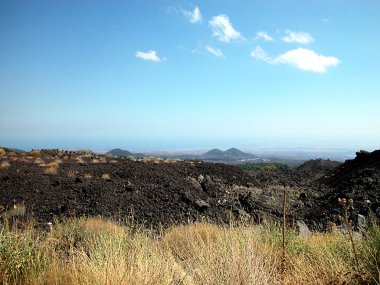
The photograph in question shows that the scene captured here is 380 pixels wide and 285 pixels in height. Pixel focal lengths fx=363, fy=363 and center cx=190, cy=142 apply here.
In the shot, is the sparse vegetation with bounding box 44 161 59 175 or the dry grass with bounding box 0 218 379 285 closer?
the dry grass with bounding box 0 218 379 285

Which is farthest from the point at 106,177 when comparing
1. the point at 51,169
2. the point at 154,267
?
the point at 154,267

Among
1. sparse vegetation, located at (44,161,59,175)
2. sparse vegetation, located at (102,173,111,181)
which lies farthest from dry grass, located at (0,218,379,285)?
sparse vegetation, located at (44,161,59,175)

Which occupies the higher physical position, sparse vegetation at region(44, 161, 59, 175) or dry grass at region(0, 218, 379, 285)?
sparse vegetation at region(44, 161, 59, 175)

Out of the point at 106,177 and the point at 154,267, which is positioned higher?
the point at 154,267

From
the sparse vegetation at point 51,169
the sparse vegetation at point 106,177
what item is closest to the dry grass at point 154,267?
the sparse vegetation at point 106,177

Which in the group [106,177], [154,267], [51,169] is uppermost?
[51,169]

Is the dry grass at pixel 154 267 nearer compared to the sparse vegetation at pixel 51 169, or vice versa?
the dry grass at pixel 154 267

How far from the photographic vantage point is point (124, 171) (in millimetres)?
19094

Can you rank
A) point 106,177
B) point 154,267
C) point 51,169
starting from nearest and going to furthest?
point 154,267 < point 106,177 < point 51,169

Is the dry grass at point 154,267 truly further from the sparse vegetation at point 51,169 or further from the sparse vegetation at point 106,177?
the sparse vegetation at point 51,169

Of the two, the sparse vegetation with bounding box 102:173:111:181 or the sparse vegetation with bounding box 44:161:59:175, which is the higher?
the sparse vegetation with bounding box 44:161:59:175

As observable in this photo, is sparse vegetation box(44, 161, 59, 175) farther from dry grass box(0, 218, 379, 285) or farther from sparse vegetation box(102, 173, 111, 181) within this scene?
dry grass box(0, 218, 379, 285)

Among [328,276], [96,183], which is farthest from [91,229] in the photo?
[96,183]

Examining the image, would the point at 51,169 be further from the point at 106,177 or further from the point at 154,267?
the point at 154,267
